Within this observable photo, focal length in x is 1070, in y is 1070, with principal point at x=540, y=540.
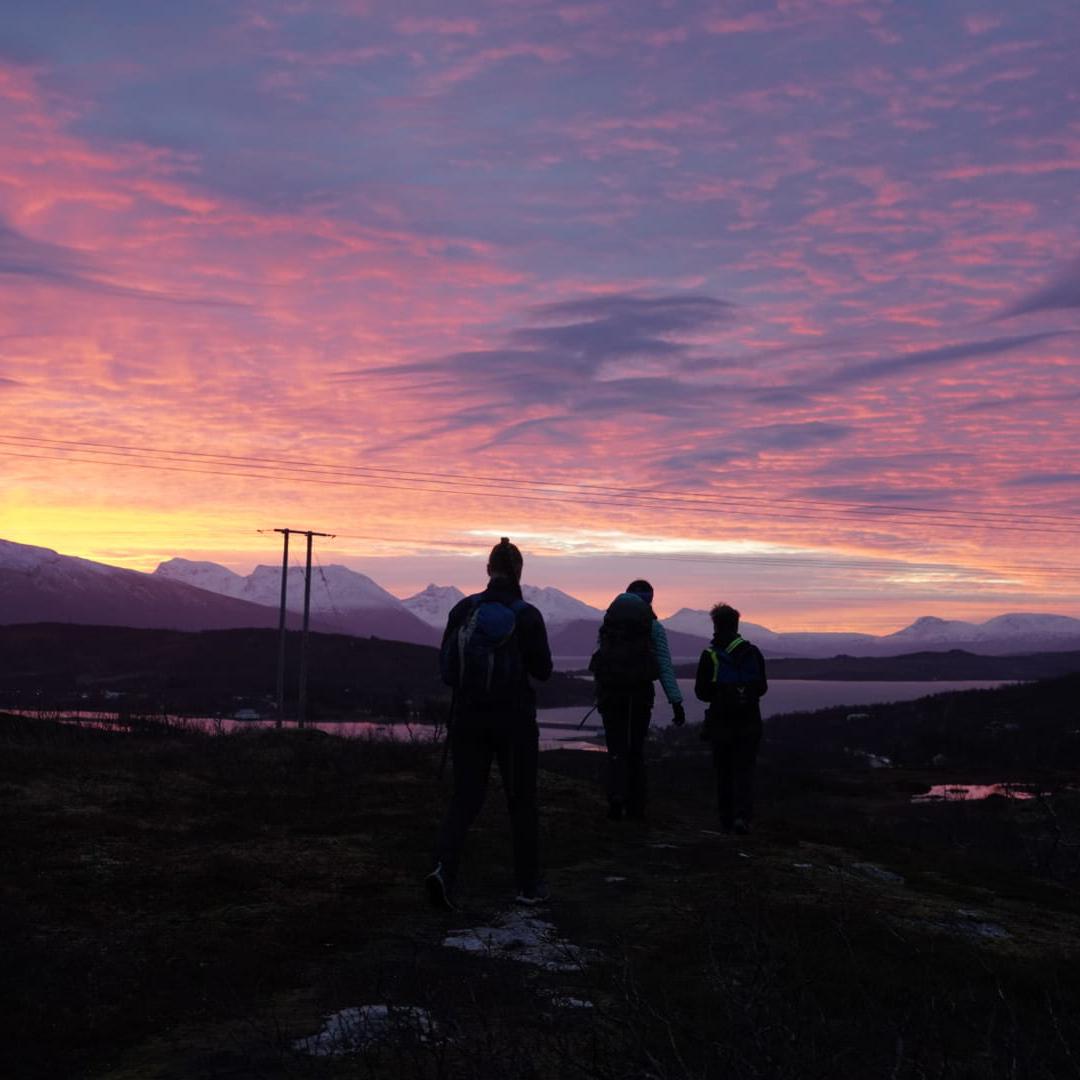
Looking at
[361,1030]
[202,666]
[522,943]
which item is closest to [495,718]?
[522,943]

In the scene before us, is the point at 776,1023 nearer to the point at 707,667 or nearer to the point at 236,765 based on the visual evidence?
the point at 707,667

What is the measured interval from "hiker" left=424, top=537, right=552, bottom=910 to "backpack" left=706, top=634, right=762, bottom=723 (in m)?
4.20

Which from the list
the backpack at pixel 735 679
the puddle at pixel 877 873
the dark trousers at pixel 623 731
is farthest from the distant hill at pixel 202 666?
the puddle at pixel 877 873

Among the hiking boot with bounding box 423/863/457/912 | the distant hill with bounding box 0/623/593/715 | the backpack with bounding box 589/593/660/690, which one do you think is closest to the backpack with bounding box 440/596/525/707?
the hiking boot with bounding box 423/863/457/912

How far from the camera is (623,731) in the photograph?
11.9m

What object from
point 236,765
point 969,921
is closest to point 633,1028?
point 969,921

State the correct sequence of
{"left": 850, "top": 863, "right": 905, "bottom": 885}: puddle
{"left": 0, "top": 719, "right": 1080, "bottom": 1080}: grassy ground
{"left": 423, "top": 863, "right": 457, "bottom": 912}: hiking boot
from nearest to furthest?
{"left": 0, "top": 719, "right": 1080, "bottom": 1080}: grassy ground < {"left": 423, "top": 863, "right": 457, "bottom": 912}: hiking boot < {"left": 850, "top": 863, "right": 905, "bottom": 885}: puddle

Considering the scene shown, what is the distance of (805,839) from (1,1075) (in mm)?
9616

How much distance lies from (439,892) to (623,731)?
4.26m

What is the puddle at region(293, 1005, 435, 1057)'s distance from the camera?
458 centimetres

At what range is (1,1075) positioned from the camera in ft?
15.5

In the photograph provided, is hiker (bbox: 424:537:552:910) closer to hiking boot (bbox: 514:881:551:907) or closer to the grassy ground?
hiking boot (bbox: 514:881:551:907)

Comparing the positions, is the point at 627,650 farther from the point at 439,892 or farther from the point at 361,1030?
the point at 361,1030

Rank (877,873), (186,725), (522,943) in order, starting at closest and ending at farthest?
(522,943)
(877,873)
(186,725)
